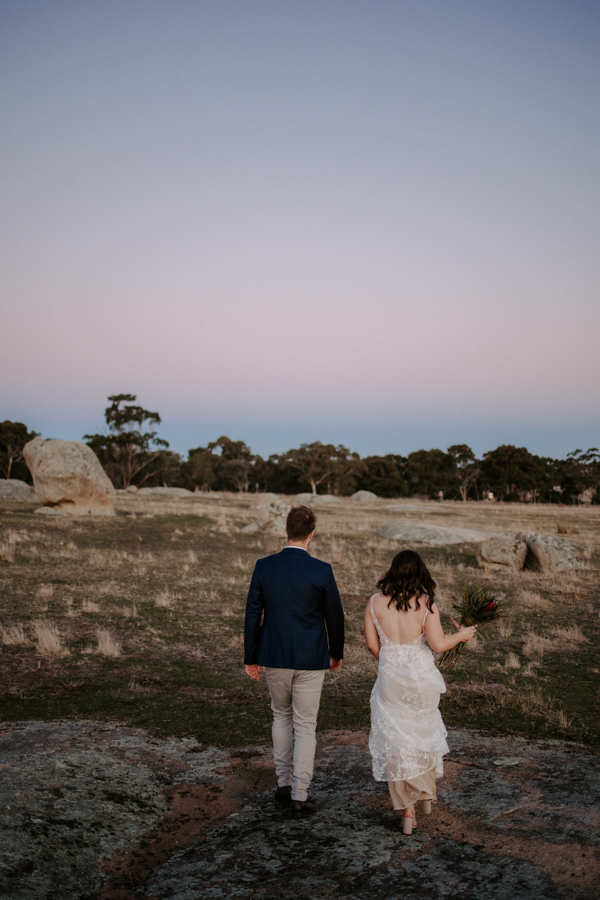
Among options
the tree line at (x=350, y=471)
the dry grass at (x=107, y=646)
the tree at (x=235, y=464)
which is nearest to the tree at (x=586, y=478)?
the tree line at (x=350, y=471)

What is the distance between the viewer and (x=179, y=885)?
3.61 metres

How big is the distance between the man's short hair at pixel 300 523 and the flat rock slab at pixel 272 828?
2.01m

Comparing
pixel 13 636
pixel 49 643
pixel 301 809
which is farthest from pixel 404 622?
pixel 13 636

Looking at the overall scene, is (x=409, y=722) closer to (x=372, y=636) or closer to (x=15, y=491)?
(x=372, y=636)

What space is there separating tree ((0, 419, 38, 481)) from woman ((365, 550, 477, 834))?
63414 mm

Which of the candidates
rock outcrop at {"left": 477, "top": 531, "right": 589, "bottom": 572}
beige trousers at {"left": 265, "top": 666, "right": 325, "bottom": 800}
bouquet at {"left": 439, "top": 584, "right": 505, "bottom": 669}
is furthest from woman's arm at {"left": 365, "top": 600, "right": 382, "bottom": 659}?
rock outcrop at {"left": 477, "top": 531, "right": 589, "bottom": 572}

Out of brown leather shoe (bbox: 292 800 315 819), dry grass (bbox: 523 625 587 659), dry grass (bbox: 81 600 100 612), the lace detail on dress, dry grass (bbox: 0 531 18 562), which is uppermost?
the lace detail on dress

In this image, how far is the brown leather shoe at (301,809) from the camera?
443cm

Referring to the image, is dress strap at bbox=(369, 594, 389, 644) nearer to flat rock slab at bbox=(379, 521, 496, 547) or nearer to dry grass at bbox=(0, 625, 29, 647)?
dry grass at bbox=(0, 625, 29, 647)

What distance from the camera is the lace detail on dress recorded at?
4.24m

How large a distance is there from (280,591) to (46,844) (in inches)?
84.8

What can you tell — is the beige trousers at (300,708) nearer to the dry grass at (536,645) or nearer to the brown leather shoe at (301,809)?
the brown leather shoe at (301,809)

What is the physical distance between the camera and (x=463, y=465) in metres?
82.9

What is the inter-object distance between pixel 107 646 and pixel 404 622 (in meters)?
6.40
